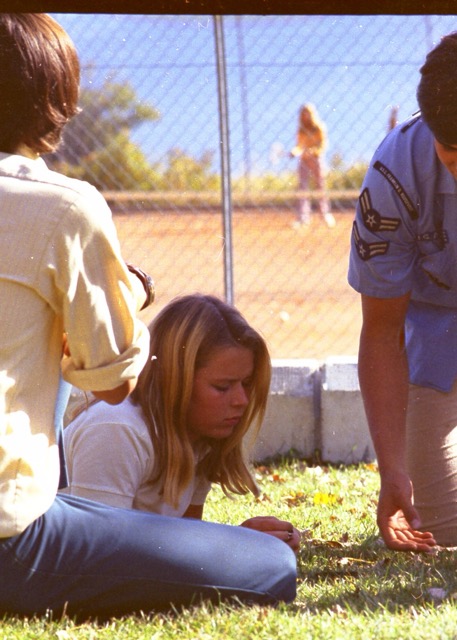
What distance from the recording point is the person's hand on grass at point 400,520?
9.62 ft

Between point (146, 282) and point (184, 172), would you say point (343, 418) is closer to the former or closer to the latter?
point (146, 282)

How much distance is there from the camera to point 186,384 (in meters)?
3.09

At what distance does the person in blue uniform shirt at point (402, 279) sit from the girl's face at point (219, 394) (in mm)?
459

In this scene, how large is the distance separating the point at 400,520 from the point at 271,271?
34.2 feet

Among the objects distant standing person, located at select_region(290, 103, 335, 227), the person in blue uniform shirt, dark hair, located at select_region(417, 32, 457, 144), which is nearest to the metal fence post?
the person in blue uniform shirt

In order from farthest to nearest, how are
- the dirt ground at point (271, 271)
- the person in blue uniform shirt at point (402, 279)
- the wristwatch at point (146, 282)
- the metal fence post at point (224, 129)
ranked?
the dirt ground at point (271, 271) → the metal fence post at point (224, 129) → the person in blue uniform shirt at point (402, 279) → the wristwatch at point (146, 282)

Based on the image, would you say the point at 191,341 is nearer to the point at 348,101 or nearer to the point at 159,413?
the point at 159,413

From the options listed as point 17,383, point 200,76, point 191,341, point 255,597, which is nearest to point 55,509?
point 17,383

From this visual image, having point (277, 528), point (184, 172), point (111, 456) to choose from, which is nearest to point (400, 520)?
point (277, 528)

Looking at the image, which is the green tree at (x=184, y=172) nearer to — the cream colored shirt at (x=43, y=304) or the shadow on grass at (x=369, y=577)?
the shadow on grass at (x=369, y=577)

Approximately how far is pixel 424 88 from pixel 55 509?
1456 millimetres

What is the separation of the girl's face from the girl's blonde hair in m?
0.02

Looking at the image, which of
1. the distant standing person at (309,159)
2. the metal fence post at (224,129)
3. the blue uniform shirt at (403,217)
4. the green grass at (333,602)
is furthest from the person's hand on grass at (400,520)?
the distant standing person at (309,159)

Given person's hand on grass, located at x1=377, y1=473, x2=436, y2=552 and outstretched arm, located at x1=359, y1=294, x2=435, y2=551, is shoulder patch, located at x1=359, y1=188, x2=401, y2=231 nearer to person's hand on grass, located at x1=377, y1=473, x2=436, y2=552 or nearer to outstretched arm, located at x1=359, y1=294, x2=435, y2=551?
outstretched arm, located at x1=359, y1=294, x2=435, y2=551
